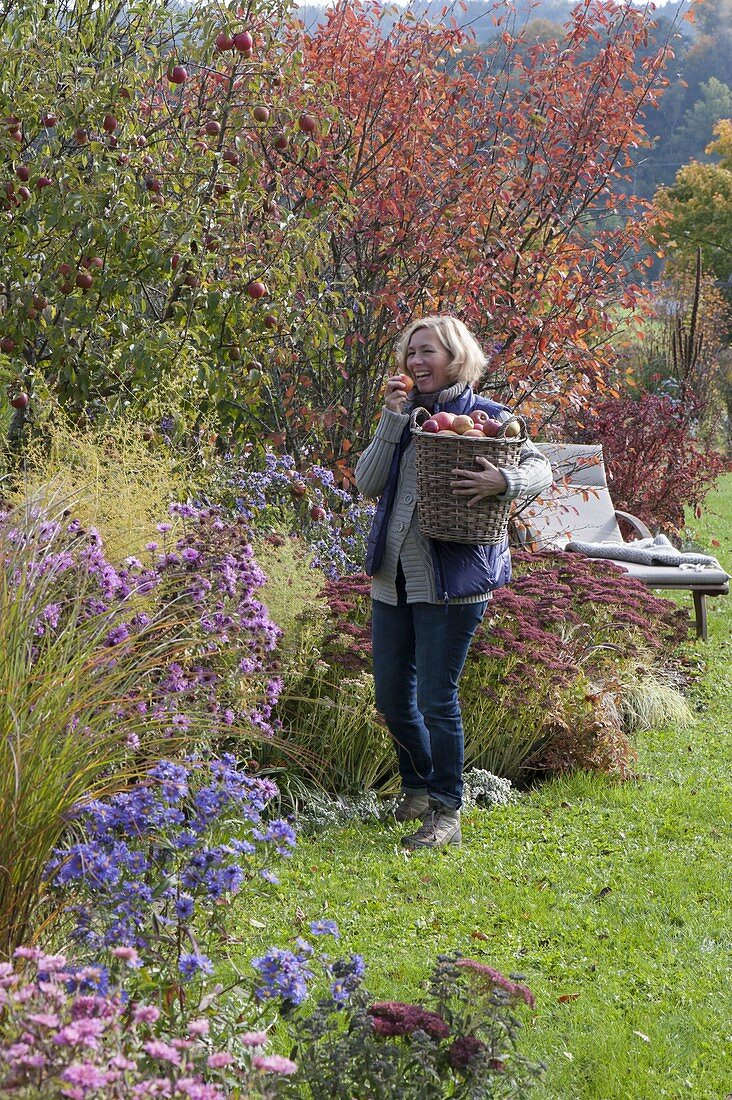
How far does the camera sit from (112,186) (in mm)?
5395

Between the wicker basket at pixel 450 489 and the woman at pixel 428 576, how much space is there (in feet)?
0.27

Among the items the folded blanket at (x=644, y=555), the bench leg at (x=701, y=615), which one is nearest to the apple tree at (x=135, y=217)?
the folded blanket at (x=644, y=555)

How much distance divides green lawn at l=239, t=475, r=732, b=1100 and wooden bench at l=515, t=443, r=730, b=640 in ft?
9.12

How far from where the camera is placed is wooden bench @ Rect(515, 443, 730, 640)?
26.2ft

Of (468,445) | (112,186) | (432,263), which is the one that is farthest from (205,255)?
(468,445)

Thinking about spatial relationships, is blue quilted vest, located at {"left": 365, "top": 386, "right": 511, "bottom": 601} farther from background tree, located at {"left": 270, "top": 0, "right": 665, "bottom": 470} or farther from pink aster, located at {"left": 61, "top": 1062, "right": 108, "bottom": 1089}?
pink aster, located at {"left": 61, "top": 1062, "right": 108, "bottom": 1089}

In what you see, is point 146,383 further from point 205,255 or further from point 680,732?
point 680,732

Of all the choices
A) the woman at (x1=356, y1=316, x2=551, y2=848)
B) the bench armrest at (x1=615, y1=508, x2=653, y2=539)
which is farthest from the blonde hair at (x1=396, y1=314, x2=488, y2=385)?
the bench armrest at (x1=615, y1=508, x2=653, y2=539)

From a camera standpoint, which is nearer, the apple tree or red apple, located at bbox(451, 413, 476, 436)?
red apple, located at bbox(451, 413, 476, 436)

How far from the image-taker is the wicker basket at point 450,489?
152 inches

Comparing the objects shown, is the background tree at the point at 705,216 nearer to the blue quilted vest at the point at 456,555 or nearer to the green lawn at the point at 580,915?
the green lawn at the point at 580,915

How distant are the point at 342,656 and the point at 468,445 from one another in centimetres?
132

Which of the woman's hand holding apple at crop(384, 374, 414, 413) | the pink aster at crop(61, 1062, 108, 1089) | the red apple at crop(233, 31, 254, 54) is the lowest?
the pink aster at crop(61, 1062, 108, 1089)

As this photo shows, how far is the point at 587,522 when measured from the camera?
9.52m
